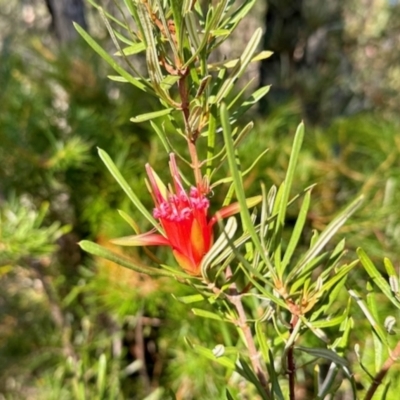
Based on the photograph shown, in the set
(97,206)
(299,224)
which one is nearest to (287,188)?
(299,224)

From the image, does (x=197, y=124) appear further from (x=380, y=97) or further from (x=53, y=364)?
(x=380, y=97)

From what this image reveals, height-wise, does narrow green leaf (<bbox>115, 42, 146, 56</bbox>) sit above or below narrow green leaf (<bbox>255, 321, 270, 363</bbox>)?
above

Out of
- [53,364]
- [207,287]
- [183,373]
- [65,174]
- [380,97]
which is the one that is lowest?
[380,97]

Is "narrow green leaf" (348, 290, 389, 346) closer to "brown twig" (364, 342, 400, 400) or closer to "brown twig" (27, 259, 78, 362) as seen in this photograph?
"brown twig" (364, 342, 400, 400)

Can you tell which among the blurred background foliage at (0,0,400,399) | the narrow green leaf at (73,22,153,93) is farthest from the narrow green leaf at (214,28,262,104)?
the blurred background foliage at (0,0,400,399)

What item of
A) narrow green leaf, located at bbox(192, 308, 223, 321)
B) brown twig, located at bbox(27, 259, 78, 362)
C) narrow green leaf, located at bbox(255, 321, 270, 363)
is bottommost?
brown twig, located at bbox(27, 259, 78, 362)

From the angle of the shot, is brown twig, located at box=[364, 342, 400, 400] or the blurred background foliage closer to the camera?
brown twig, located at box=[364, 342, 400, 400]

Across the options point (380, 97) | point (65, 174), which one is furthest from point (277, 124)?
point (380, 97)

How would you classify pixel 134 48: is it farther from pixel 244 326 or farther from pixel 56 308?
pixel 56 308

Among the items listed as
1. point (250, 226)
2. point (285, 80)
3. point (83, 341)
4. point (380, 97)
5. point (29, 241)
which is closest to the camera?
point (250, 226)
